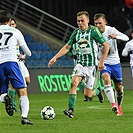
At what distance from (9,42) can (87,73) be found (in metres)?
2.29

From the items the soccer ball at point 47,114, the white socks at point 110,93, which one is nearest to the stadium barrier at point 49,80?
the white socks at point 110,93

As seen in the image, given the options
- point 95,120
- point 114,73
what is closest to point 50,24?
point 114,73

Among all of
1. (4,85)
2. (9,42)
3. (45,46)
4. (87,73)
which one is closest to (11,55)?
(9,42)

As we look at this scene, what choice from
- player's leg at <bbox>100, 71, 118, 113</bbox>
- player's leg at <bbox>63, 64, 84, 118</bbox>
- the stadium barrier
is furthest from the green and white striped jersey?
the stadium barrier

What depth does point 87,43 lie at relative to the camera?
12.4 metres

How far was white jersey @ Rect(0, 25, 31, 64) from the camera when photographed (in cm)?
Result: 1070

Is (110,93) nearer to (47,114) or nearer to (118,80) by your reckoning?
(118,80)

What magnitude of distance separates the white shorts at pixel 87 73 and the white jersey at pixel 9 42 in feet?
6.23

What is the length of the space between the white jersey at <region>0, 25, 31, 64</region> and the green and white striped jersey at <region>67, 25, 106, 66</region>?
6.34ft

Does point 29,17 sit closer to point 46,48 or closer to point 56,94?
point 46,48

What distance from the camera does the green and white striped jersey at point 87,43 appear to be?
1234 cm

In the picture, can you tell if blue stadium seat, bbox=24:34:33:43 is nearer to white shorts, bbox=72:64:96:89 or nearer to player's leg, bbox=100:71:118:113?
player's leg, bbox=100:71:118:113

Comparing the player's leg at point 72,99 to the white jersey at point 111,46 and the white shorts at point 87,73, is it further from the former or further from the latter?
the white jersey at point 111,46

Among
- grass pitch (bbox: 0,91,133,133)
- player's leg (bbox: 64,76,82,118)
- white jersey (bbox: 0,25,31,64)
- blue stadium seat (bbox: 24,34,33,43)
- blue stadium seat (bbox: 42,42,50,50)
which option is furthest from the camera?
blue stadium seat (bbox: 24,34,33,43)
